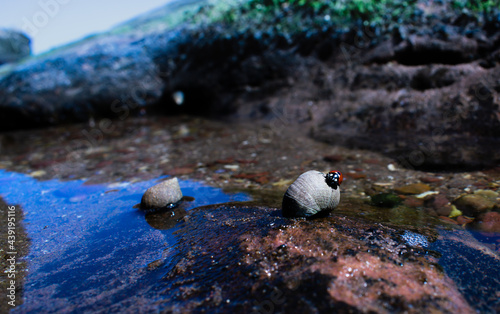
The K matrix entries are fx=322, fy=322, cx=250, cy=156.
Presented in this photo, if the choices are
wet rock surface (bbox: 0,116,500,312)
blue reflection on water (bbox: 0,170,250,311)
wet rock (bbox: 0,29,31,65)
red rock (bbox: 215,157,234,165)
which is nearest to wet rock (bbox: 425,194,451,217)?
wet rock surface (bbox: 0,116,500,312)

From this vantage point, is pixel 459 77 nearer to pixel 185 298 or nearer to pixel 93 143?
pixel 185 298

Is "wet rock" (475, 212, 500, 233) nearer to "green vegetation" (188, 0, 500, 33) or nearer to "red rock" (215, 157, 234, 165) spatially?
"red rock" (215, 157, 234, 165)

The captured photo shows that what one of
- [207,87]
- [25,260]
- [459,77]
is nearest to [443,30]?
[459,77]

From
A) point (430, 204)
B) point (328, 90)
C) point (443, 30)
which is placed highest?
point (443, 30)

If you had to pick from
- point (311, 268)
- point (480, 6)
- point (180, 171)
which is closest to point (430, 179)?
point (311, 268)

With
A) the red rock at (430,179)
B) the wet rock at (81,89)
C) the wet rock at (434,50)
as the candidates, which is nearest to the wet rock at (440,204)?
the red rock at (430,179)
